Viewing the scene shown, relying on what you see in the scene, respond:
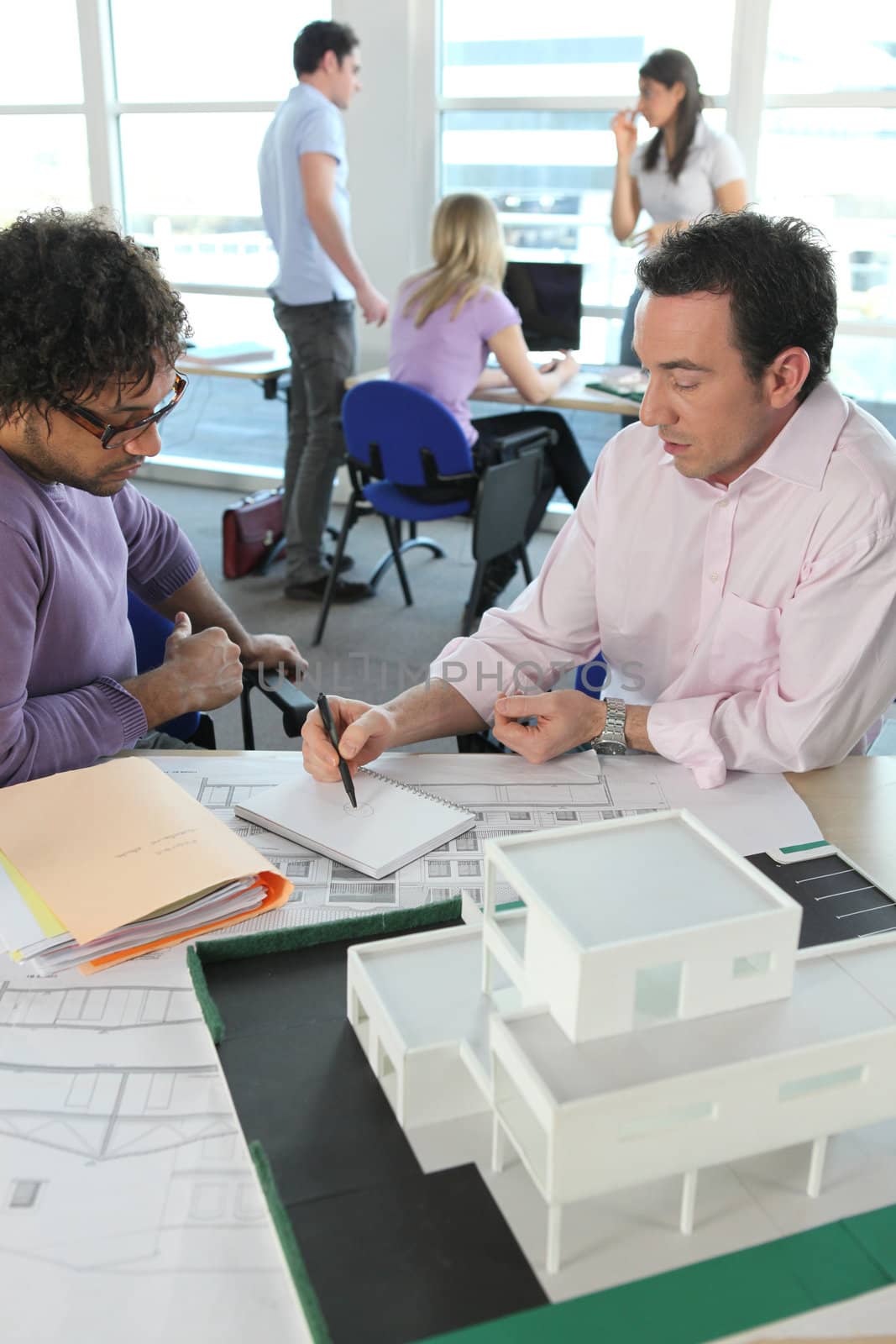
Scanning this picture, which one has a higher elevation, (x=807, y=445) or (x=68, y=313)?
(x=68, y=313)

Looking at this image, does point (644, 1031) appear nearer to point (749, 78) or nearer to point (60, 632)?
point (60, 632)

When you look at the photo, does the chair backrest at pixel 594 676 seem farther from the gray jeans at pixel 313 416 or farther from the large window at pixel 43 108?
the large window at pixel 43 108

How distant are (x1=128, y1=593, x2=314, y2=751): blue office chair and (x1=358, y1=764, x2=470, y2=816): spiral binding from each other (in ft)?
1.38

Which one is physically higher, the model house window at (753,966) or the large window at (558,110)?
the large window at (558,110)

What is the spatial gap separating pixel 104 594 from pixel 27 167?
4623 millimetres

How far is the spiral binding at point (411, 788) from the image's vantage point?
4.56ft

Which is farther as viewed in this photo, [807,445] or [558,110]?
[558,110]

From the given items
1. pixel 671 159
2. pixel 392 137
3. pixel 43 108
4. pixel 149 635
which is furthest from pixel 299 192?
pixel 149 635

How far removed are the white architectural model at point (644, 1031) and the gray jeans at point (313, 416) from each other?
3.52m

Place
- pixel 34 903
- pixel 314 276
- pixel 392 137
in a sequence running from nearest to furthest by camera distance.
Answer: pixel 34 903 < pixel 314 276 < pixel 392 137

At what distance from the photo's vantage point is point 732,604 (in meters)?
1.65

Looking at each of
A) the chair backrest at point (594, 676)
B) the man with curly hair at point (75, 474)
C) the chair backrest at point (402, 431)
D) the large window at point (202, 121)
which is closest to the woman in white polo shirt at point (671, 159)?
the chair backrest at point (402, 431)

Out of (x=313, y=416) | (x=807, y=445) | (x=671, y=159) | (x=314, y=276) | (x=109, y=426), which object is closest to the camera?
(x=109, y=426)

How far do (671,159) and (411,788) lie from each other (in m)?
3.25
